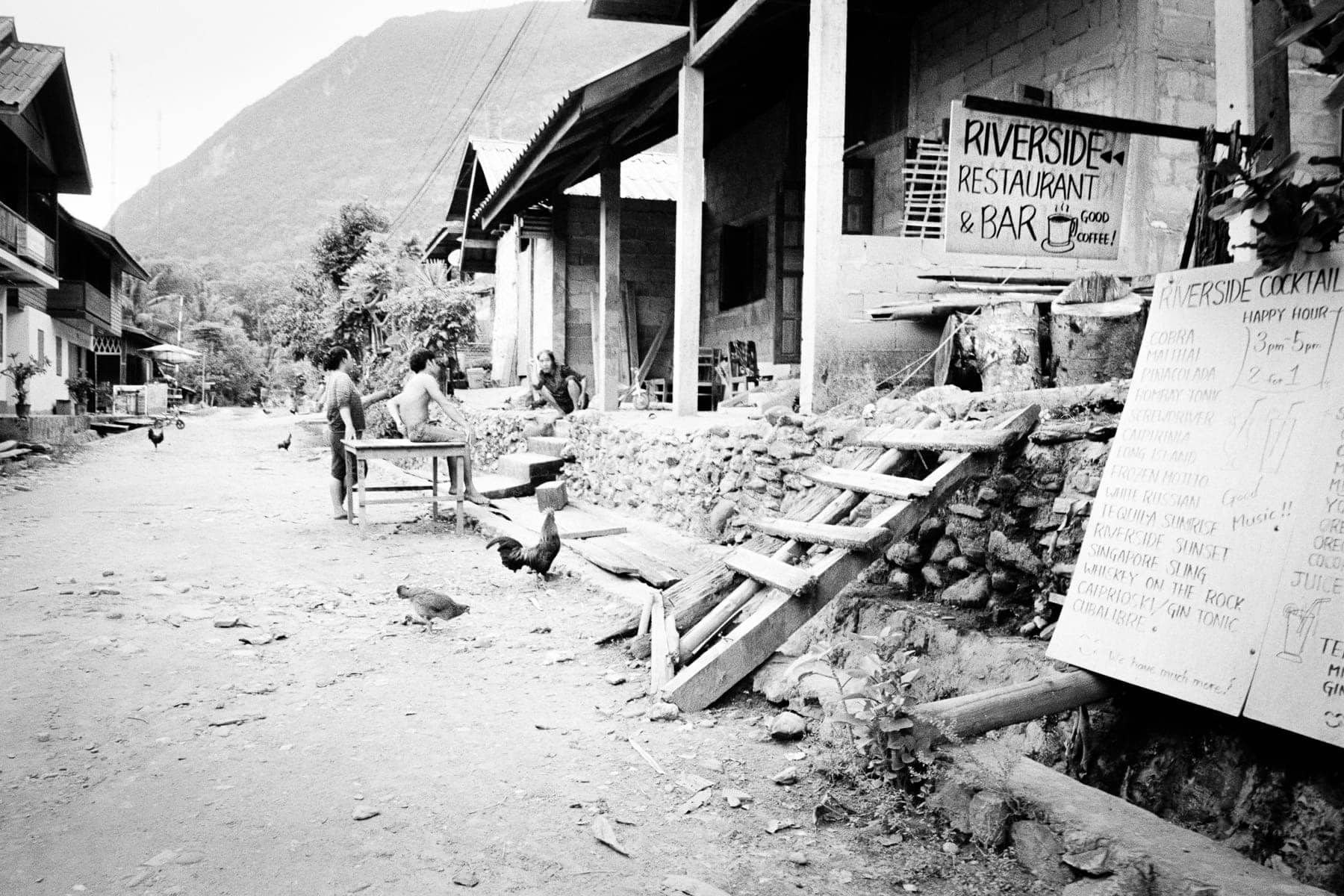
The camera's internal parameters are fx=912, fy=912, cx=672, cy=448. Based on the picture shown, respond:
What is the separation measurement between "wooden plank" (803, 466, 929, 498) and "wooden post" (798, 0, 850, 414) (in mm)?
2039

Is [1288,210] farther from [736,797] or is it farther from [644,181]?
[644,181]

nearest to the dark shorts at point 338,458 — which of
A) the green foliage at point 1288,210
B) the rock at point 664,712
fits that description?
the rock at point 664,712

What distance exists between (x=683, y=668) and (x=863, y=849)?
1548 millimetres

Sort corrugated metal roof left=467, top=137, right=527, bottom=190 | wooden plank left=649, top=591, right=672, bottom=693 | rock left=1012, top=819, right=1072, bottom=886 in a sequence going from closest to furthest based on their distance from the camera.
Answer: rock left=1012, top=819, right=1072, bottom=886 → wooden plank left=649, top=591, right=672, bottom=693 → corrugated metal roof left=467, top=137, right=527, bottom=190

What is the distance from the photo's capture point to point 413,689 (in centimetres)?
449

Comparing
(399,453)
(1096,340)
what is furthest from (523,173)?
(1096,340)

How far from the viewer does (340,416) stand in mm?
9211

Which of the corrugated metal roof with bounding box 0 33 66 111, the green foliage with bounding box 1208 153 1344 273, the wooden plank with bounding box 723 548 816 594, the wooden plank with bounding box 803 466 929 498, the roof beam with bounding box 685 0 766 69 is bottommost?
the wooden plank with bounding box 723 548 816 594

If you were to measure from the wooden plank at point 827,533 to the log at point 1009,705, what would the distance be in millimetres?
965

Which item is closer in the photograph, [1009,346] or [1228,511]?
[1228,511]

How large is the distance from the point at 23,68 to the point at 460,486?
18.0 meters

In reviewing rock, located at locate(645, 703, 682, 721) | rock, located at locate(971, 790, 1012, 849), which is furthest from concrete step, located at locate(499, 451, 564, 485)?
rock, located at locate(971, 790, 1012, 849)

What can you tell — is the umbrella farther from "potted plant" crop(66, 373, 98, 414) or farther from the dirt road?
the dirt road

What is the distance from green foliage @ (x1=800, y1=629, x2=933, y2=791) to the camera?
312 centimetres
